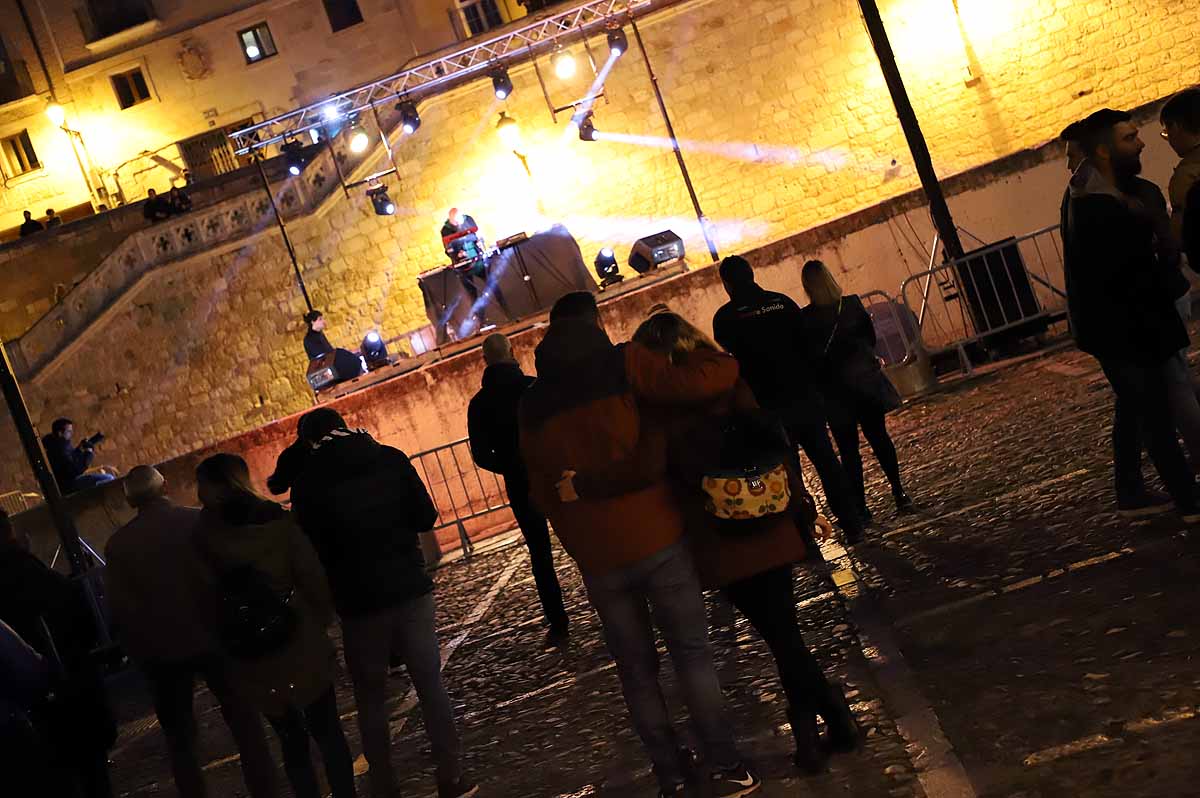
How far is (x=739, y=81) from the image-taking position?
2725cm

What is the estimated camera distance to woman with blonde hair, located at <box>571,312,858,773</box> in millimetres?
4102

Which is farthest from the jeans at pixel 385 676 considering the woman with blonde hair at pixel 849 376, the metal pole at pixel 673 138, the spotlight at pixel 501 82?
the metal pole at pixel 673 138

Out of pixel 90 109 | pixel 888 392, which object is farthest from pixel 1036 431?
pixel 90 109

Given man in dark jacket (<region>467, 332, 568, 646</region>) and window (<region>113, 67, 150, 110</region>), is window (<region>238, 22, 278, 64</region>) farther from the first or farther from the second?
man in dark jacket (<region>467, 332, 568, 646</region>)

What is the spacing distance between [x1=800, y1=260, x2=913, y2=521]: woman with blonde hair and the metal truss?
53.5 ft

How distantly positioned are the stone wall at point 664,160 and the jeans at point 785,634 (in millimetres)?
22840

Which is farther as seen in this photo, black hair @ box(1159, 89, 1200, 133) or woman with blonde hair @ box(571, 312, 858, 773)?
black hair @ box(1159, 89, 1200, 133)

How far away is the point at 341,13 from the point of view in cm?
3338

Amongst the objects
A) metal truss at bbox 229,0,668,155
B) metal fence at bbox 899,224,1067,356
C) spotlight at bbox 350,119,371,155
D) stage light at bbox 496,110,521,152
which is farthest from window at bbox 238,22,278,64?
metal fence at bbox 899,224,1067,356

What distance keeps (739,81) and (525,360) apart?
14398 mm

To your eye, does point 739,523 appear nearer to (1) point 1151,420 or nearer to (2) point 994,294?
(1) point 1151,420

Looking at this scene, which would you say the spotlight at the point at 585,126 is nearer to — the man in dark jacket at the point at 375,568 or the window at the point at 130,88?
the window at the point at 130,88

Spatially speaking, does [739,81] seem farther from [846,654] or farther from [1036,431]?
[846,654]

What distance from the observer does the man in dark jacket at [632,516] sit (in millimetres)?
4133
